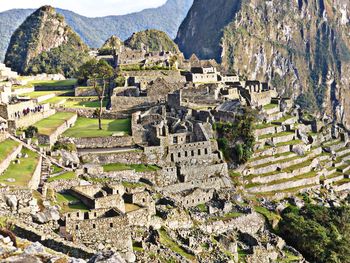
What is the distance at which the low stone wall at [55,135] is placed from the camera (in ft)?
126

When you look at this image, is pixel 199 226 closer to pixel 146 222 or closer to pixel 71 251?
pixel 146 222

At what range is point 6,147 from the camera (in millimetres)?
32031

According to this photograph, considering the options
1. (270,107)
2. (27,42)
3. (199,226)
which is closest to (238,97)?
(270,107)

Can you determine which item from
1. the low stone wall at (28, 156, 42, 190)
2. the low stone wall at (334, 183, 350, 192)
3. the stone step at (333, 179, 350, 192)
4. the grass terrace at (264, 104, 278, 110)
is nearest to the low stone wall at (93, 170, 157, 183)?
the low stone wall at (28, 156, 42, 190)

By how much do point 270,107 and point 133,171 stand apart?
1221 inches

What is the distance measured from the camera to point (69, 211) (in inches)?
1016

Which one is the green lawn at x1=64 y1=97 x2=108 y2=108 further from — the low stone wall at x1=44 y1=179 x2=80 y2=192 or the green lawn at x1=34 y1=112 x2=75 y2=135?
the low stone wall at x1=44 y1=179 x2=80 y2=192

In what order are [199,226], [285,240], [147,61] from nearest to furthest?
1. [199,226]
2. [285,240]
3. [147,61]

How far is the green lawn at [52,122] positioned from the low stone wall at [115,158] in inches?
136

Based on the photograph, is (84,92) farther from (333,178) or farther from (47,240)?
(47,240)

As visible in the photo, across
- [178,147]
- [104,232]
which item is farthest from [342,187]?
[104,232]

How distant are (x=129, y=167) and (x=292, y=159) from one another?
2215cm

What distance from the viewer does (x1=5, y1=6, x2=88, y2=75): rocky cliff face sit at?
432 ft

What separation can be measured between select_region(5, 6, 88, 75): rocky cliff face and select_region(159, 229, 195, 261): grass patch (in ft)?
314
